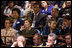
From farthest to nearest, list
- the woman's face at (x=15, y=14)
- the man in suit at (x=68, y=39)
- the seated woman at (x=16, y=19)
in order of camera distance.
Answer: the woman's face at (x=15, y=14) < the seated woman at (x=16, y=19) < the man in suit at (x=68, y=39)

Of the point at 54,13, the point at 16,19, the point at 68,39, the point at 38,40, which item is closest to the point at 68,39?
the point at 68,39

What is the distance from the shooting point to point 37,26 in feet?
24.5

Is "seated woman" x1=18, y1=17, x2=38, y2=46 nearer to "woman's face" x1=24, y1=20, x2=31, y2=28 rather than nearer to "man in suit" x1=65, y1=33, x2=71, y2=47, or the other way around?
"woman's face" x1=24, y1=20, x2=31, y2=28

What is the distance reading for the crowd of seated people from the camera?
264 inches

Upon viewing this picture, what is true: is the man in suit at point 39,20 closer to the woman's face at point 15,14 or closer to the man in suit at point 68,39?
the woman's face at point 15,14

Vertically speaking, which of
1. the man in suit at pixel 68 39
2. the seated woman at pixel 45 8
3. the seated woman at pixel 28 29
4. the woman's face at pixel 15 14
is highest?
the seated woman at pixel 45 8

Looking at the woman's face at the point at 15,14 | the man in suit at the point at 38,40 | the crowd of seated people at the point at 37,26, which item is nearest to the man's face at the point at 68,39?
the crowd of seated people at the point at 37,26

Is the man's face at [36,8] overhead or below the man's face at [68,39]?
overhead

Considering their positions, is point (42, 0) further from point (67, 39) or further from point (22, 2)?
point (67, 39)

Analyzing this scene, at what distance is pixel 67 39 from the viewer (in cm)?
667

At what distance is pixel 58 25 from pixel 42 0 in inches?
55.8

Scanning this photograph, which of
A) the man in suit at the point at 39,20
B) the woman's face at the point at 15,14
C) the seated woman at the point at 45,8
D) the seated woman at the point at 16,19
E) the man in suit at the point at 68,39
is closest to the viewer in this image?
the man in suit at the point at 68,39

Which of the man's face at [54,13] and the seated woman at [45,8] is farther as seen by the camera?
the seated woman at [45,8]

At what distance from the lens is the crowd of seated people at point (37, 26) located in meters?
6.71
